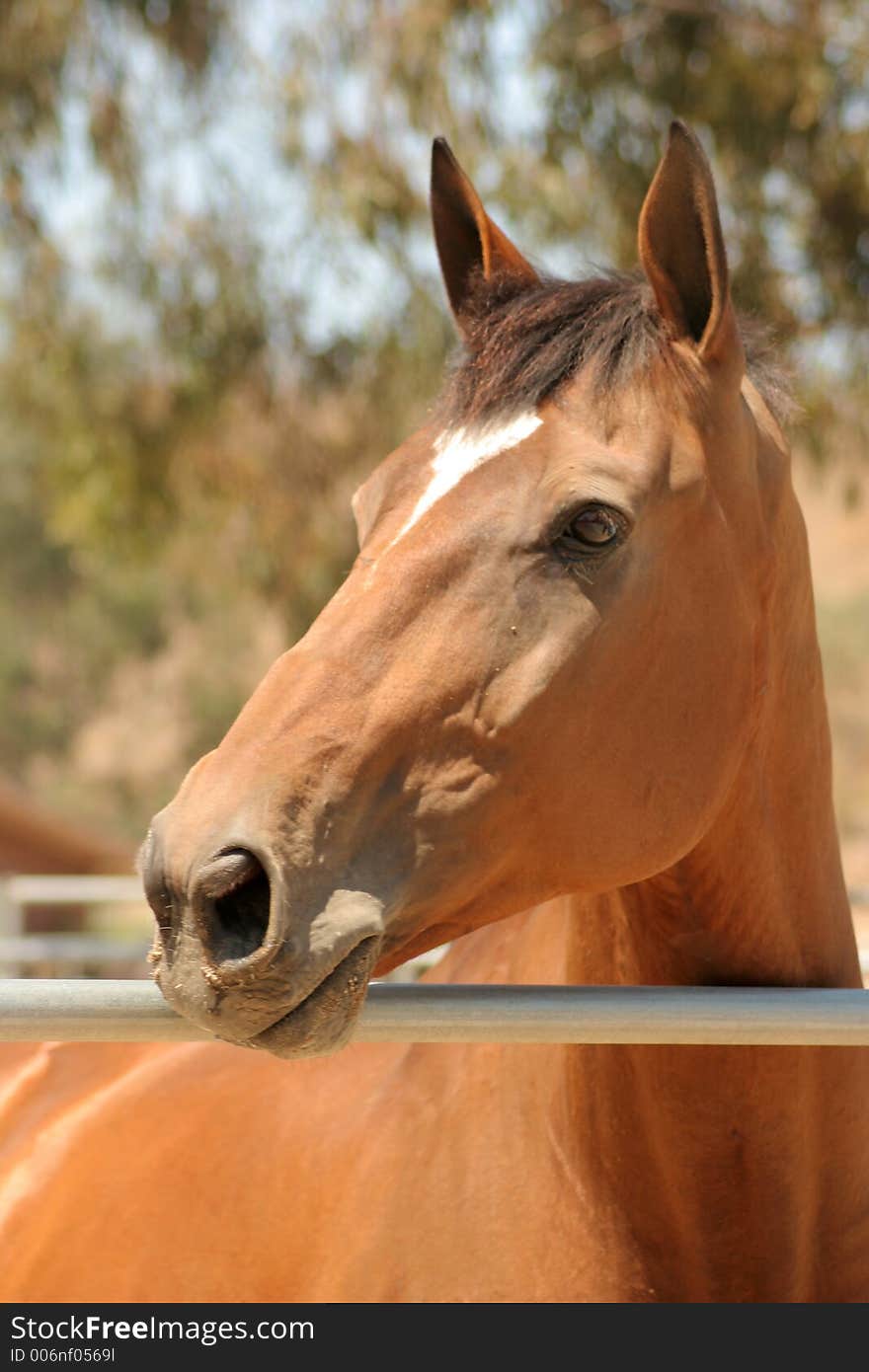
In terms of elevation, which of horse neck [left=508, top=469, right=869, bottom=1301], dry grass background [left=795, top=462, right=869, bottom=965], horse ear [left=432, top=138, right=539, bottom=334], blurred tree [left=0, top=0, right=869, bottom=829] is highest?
dry grass background [left=795, top=462, right=869, bottom=965]

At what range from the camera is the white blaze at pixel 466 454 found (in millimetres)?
1820

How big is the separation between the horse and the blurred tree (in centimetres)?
559

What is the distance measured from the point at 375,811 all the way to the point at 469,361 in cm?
68

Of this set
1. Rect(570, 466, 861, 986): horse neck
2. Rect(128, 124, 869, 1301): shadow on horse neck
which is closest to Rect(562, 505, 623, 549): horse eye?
Rect(128, 124, 869, 1301): shadow on horse neck

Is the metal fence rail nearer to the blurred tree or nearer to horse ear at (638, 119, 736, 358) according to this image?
horse ear at (638, 119, 736, 358)

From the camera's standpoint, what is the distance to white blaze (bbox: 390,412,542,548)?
5.97 ft

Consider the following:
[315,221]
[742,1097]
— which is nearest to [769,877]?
[742,1097]

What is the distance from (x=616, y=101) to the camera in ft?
28.3

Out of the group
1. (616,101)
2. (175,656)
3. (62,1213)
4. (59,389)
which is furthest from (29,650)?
(62,1213)

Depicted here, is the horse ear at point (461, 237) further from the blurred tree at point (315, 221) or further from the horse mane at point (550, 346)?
the blurred tree at point (315, 221)

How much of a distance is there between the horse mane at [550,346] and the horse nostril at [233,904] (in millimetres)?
678

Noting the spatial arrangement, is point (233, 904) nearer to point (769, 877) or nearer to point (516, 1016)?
point (516, 1016)

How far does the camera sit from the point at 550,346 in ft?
6.26

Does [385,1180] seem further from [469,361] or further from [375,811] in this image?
[469,361]
